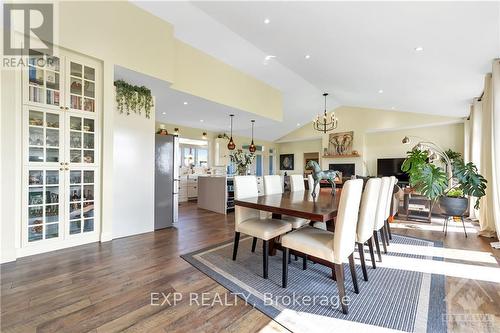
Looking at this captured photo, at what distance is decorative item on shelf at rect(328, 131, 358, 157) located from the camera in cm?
883

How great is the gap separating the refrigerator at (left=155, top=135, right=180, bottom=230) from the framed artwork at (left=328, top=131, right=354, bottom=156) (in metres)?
7.06

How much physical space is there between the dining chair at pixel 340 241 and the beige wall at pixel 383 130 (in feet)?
23.5

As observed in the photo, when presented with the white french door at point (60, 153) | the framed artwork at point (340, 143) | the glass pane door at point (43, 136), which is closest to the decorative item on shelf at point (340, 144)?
the framed artwork at point (340, 143)

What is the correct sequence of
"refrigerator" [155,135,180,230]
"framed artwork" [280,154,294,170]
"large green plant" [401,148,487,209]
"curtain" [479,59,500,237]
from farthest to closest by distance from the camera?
"framed artwork" [280,154,294,170] < "refrigerator" [155,135,180,230] < "large green plant" [401,148,487,209] < "curtain" [479,59,500,237]

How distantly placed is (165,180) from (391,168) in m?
7.69

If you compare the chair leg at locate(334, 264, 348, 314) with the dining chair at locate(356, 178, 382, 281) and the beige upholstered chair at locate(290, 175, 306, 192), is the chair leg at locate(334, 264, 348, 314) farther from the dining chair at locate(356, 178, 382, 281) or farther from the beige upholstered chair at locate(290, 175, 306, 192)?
the beige upholstered chair at locate(290, 175, 306, 192)

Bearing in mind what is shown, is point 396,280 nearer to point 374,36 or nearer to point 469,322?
point 469,322

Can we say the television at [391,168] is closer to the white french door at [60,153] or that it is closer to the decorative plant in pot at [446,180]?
the decorative plant in pot at [446,180]

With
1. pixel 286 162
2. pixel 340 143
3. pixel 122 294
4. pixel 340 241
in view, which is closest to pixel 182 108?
pixel 122 294

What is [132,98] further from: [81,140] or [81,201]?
[81,201]

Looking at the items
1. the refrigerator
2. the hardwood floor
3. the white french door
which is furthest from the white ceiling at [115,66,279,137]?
the hardwood floor

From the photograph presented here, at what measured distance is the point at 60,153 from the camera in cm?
289

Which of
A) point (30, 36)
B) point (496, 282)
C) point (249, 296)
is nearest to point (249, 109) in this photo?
point (30, 36)

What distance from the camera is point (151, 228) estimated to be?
3.83 metres
